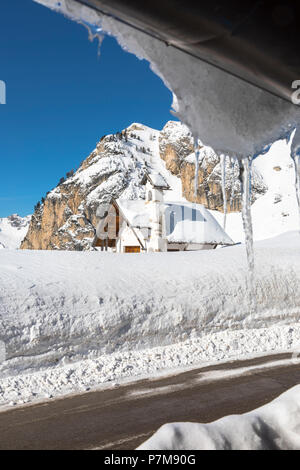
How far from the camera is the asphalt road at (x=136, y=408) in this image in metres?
3.46

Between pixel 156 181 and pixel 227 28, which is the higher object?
pixel 156 181

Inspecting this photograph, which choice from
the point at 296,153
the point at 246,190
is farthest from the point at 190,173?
the point at 296,153

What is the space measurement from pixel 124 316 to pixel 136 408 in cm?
306

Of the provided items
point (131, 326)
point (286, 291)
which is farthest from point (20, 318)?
point (286, 291)

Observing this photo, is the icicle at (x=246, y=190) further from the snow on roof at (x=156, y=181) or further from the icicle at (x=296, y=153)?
the snow on roof at (x=156, y=181)

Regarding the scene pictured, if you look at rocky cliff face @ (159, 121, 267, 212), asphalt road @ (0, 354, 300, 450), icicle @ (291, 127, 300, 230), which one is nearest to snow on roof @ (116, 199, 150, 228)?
asphalt road @ (0, 354, 300, 450)

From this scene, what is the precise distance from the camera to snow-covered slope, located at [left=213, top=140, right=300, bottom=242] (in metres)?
61.5

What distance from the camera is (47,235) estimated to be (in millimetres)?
102125

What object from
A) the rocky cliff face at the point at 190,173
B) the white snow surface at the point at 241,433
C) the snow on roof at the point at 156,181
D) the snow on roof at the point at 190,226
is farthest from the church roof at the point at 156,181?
the rocky cliff face at the point at 190,173

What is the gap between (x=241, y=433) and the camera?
1.76 meters

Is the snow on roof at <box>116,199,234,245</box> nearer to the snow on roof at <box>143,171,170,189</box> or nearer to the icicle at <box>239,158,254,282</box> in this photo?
the snow on roof at <box>143,171,170,189</box>

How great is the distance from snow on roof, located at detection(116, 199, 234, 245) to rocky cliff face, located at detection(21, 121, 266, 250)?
63.1 metres

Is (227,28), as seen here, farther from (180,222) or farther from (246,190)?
(180,222)
